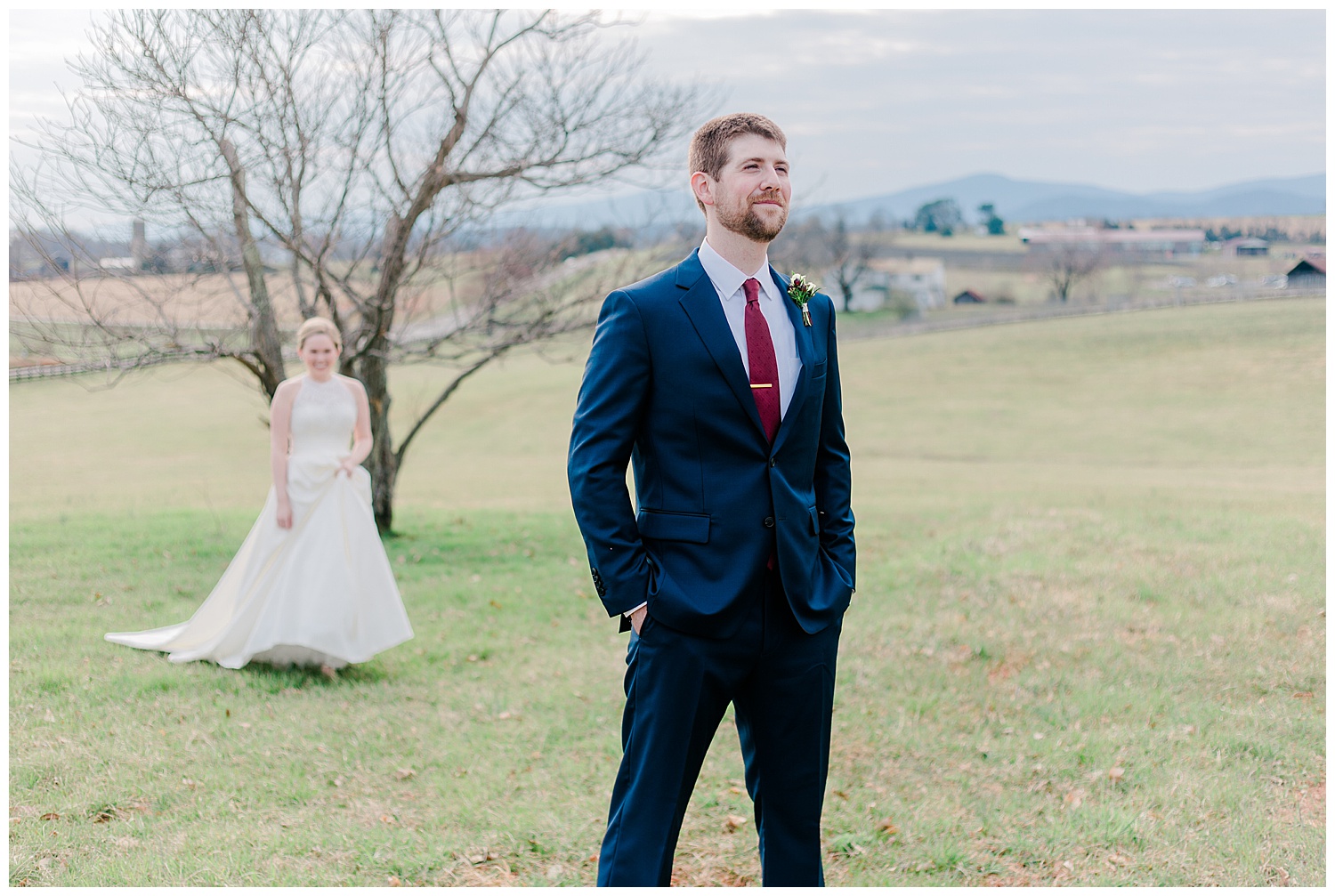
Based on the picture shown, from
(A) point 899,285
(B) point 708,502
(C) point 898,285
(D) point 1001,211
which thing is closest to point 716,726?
(B) point 708,502

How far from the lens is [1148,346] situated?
1841 inches

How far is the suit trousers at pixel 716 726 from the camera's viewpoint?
341 centimetres

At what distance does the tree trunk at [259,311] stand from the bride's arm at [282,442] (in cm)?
439

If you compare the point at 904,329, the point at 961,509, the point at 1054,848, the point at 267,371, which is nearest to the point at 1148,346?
the point at 904,329

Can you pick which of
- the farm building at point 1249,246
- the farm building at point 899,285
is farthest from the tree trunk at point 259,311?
the farm building at point 1249,246

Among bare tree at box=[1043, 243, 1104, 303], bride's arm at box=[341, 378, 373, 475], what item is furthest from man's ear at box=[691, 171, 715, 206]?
bare tree at box=[1043, 243, 1104, 303]

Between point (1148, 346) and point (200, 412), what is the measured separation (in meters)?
40.2

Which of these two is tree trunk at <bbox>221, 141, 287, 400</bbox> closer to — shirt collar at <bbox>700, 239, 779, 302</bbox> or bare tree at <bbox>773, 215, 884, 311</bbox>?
shirt collar at <bbox>700, 239, 779, 302</bbox>

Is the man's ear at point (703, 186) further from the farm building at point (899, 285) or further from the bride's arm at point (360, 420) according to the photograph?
the farm building at point (899, 285)

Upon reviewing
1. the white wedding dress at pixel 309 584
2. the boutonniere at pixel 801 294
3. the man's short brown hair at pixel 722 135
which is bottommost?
the white wedding dress at pixel 309 584

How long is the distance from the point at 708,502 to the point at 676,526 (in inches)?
5.2

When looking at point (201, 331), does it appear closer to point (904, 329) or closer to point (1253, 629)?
point (1253, 629)

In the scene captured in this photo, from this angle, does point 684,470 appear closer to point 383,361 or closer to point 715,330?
point 715,330

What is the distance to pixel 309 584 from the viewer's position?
7.42m
